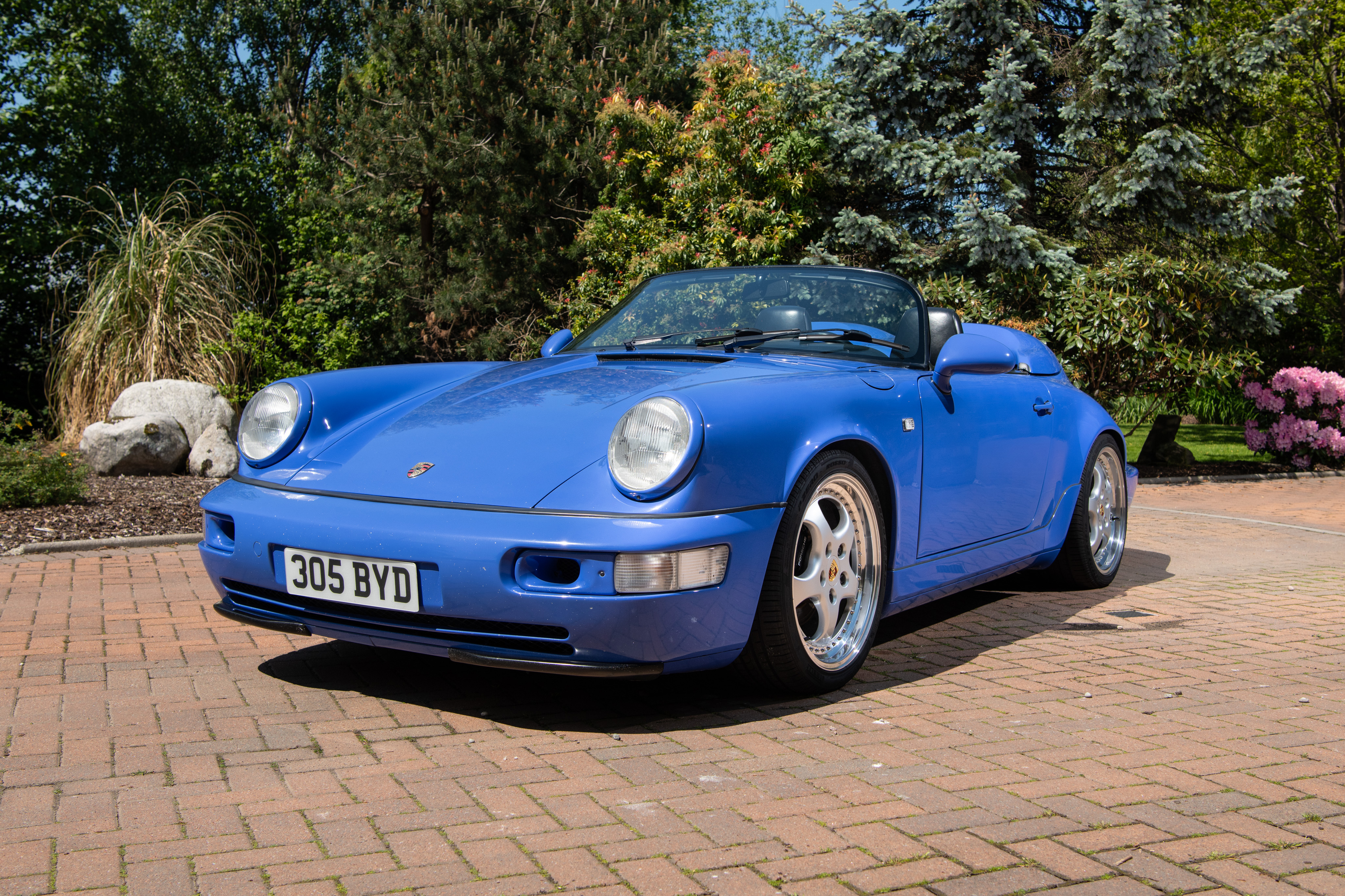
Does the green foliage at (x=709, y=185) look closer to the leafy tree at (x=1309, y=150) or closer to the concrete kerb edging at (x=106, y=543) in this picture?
the leafy tree at (x=1309, y=150)

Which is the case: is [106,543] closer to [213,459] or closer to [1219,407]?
[213,459]

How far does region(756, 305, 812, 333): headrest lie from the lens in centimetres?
396

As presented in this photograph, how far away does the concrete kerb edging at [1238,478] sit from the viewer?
36.8 ft

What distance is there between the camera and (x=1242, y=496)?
10203 millimetres

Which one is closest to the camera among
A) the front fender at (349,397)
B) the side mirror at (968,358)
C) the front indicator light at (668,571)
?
the front indicator light at (668,571)

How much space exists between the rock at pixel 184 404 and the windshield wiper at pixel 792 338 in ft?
24.5

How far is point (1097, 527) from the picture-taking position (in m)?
5.27

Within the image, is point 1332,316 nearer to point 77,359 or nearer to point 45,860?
point 77,359

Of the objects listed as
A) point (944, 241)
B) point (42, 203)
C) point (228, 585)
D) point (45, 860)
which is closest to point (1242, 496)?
point (944, 241)

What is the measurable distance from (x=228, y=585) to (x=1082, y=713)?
256cm

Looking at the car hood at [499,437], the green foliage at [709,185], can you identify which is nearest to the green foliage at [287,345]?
the green foliage at [709,185]

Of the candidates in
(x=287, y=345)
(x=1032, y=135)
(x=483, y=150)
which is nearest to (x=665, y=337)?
(x=1032, y=135)

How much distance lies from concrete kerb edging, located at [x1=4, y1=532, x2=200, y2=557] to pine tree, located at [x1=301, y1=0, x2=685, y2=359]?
8.62 m

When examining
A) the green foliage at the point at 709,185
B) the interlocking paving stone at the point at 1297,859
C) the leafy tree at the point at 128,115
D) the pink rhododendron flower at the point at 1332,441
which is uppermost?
the leafy tree at the point at 128,115
